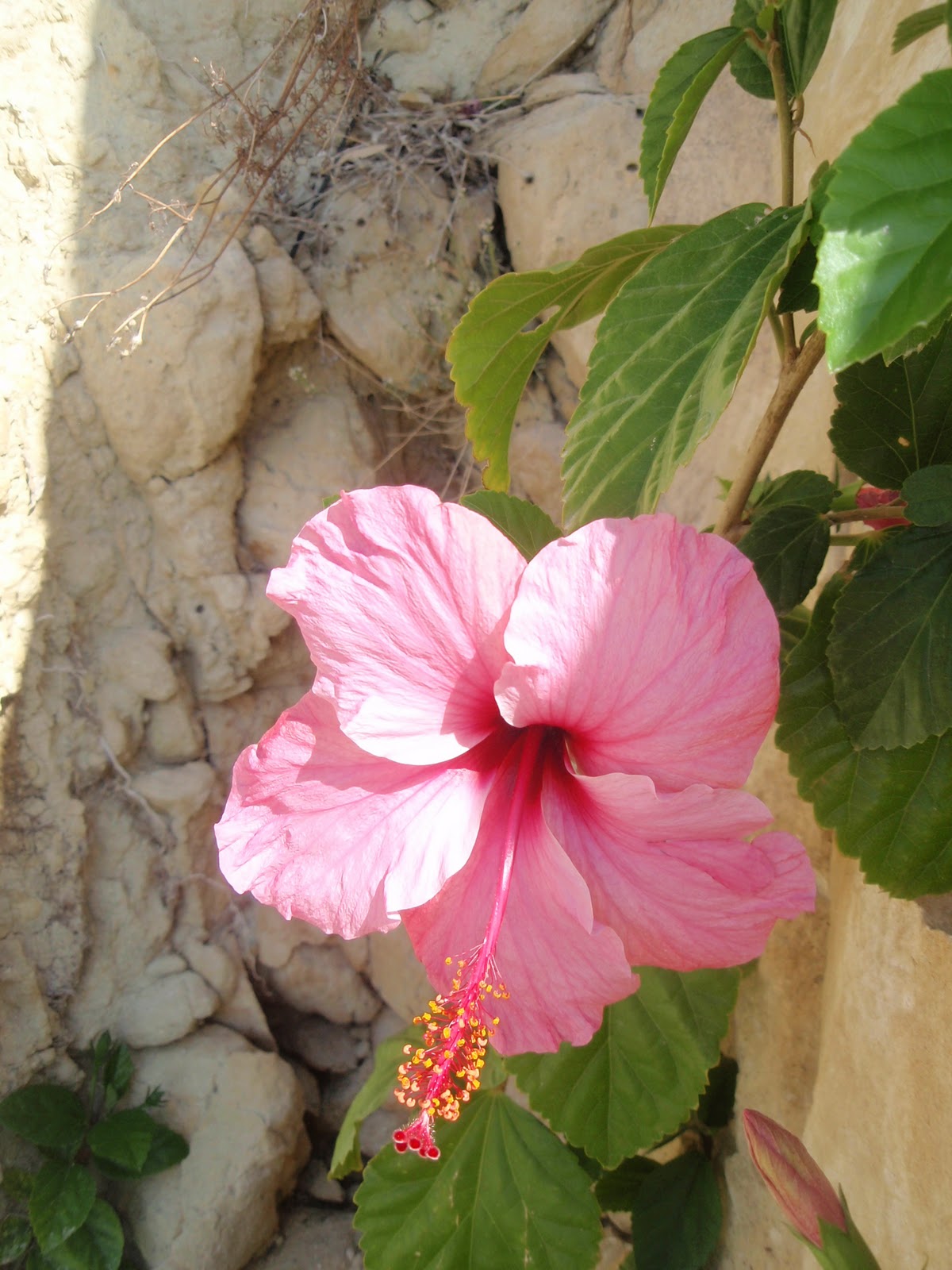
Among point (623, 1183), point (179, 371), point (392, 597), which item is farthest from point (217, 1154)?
point (392, 597)

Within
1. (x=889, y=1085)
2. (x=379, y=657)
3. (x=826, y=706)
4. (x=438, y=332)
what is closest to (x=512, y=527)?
(x=379, y=657)

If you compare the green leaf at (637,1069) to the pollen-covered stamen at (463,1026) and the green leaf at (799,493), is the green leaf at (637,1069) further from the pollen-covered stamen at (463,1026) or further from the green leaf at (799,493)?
the green leaf at (799,493)

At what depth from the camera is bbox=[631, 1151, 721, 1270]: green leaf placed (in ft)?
3.77

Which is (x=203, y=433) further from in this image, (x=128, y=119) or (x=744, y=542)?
(x=744, y=542)

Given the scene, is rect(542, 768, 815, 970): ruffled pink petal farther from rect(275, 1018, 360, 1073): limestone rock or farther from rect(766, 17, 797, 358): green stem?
rect(275, 1018, 360, 1073): limestone rock

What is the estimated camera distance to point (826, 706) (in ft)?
2.72

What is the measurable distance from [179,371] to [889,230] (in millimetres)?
1645

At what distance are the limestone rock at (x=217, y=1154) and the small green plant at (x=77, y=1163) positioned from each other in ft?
0.17

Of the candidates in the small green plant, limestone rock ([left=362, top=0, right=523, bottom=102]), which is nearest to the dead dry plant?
limestone rock ([left=362, top=0, right=523, bottom=102])

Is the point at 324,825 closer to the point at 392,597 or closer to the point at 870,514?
the point at 392,597

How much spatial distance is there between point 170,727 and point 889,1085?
1553mm

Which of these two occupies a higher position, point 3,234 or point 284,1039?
point 3,234

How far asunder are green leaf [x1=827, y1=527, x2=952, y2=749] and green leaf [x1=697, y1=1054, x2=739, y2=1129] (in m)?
0.73

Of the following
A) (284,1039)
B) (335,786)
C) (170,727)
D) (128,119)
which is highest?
(128,119)
